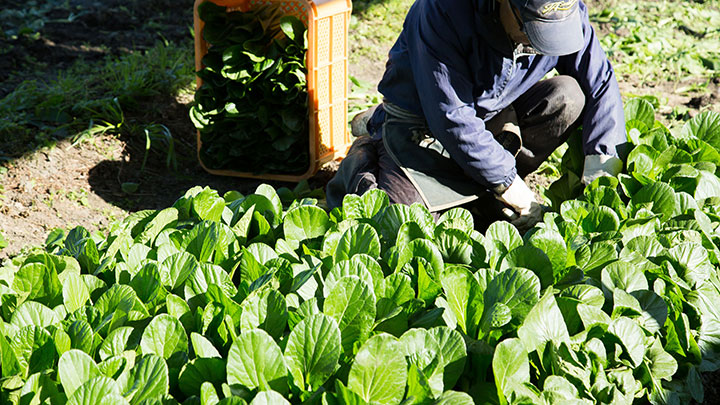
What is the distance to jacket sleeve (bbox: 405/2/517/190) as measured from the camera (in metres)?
2.60

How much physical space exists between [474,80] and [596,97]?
1.79 feet

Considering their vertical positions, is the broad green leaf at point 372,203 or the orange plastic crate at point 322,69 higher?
the broad green leaf at point 372,203

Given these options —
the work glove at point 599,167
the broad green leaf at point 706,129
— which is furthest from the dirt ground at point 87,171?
the broad green leaf at point 706,129

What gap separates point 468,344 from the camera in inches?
54.4

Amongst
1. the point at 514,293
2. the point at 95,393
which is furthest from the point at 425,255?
the point at 95,393

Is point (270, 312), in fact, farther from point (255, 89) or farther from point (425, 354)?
point (255, 89)

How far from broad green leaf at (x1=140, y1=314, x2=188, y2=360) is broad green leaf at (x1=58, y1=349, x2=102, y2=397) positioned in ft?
0.41

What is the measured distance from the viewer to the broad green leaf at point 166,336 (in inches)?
51.1

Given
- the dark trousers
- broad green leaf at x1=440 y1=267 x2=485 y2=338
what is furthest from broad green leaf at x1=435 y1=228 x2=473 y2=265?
the dark trousers

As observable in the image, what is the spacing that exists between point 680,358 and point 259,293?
1.00m

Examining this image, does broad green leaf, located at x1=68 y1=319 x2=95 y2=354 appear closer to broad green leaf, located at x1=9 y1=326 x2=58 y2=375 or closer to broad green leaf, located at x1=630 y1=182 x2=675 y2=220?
broad green leaf, located at x1=9 y1=326 x2=58 y2=375

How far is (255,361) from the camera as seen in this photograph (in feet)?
4.01

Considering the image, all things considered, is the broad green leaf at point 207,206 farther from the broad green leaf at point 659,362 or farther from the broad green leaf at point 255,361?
the broad green leaf at point 659,362

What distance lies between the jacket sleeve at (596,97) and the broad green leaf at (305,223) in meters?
1.33
